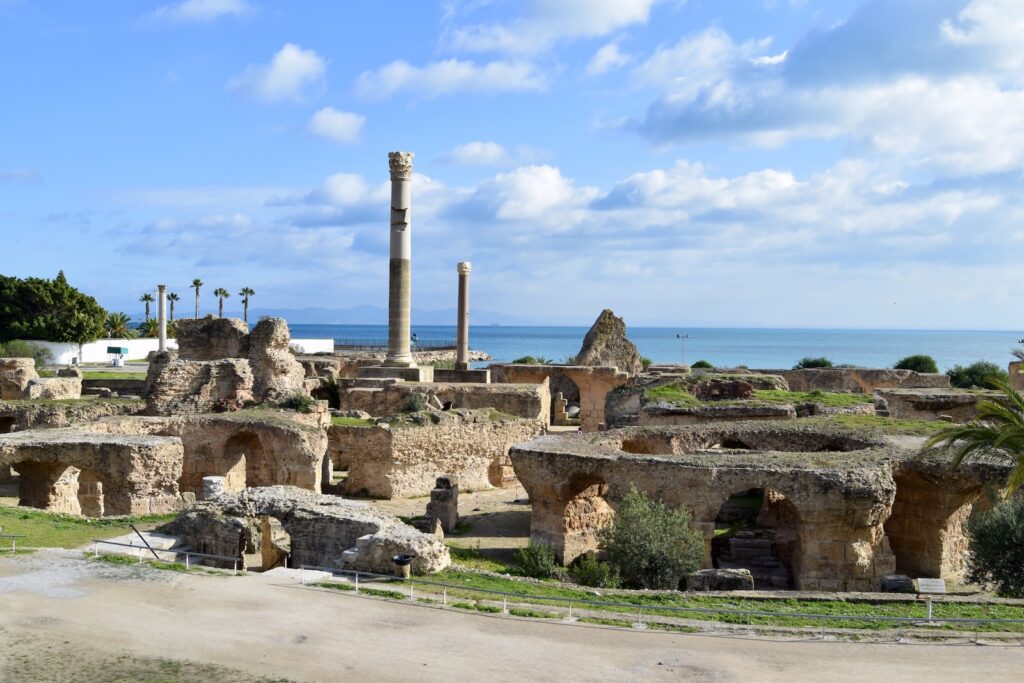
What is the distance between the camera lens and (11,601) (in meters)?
12.0

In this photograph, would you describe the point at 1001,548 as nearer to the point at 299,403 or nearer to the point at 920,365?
the point at 299,403

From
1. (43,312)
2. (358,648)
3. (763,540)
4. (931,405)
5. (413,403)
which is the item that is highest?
(43,312)

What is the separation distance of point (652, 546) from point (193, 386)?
16.4 meters

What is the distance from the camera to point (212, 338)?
3209 centimetres

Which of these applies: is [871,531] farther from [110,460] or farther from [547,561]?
[110,460]

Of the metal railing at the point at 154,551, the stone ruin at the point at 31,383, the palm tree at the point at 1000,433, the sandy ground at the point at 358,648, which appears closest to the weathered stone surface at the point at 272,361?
the stone ruin at the point at 31,383

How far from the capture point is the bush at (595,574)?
1588 centimetres

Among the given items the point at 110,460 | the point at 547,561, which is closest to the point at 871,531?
the point at 547,561

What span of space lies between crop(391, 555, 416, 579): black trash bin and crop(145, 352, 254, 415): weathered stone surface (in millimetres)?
15048

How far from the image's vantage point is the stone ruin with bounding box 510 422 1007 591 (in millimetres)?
16688

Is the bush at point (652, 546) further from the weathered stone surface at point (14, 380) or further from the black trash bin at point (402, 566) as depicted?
the weathered stone surface at point (14, 380)

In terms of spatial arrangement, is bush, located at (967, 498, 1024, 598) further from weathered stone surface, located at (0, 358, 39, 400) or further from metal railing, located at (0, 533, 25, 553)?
weathered stone surface, located at (0, 358, 39, 400)

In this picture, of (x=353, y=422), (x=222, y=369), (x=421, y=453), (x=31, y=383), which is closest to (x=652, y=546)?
(x=421, y=453)

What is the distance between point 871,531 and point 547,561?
579 cm
